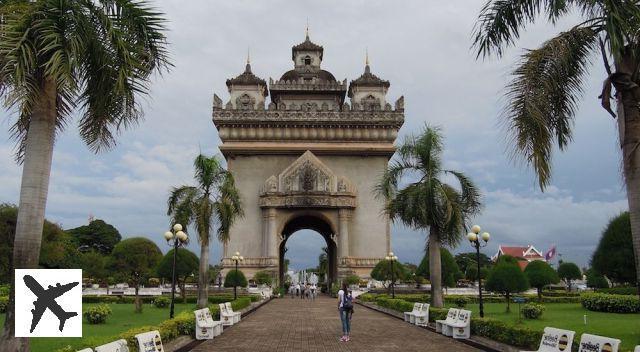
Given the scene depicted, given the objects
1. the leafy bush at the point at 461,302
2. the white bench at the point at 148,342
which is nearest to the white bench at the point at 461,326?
the white bench at the point at 148,342

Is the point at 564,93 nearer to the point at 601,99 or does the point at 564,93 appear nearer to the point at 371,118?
the point at 601,99

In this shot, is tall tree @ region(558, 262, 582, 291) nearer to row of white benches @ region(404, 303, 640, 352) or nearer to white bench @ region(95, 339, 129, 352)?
row of white benches @ region(404, 303, 640, 352)

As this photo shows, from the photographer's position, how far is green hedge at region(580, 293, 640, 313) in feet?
74.9

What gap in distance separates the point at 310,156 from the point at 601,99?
36.1 metres

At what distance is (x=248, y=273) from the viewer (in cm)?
4350

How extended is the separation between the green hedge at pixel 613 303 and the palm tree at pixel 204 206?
1643 cm

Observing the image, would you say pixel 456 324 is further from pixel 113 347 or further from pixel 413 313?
pixel 113 347

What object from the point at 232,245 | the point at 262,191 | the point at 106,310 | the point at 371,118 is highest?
the point at 371,118

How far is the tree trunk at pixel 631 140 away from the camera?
29.5 feet

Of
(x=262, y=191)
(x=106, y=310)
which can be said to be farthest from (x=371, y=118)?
(x=106, y=310)

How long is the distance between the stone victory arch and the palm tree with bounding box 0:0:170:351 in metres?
33.8

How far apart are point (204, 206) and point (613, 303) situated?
17573mm

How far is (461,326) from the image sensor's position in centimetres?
1473

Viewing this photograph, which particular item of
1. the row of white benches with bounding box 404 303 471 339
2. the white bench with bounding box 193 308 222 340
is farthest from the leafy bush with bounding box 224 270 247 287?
the row of white benches with bounding box 404 303 471 339
